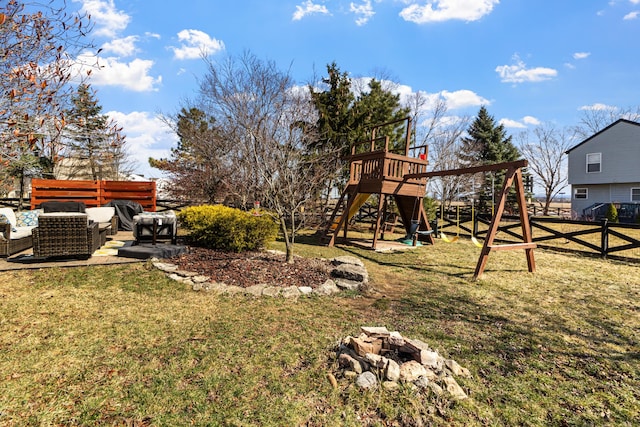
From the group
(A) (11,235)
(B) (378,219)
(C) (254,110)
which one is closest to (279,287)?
(B) (378,219)

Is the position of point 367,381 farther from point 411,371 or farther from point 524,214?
point 524,214

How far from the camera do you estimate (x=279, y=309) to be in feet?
13.9

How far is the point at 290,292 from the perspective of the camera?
481cm

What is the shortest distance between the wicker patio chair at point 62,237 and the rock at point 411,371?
5.72 meters

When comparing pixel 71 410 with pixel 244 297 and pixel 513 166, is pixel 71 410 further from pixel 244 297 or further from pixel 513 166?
pixel 513 166

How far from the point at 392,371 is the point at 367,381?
22 centimetres

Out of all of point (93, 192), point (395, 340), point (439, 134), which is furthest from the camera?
point (439, 134)

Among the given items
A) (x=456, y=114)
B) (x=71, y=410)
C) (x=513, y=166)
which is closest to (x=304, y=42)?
(x=513, y=166)

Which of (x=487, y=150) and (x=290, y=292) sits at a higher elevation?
(x=487, y=150)

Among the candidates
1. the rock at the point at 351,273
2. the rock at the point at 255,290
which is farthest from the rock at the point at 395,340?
the rock at the point at 351,273

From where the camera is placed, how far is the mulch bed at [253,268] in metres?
5.23

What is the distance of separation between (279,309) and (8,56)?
3.88 meters

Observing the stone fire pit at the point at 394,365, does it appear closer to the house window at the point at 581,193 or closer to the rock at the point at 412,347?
the rock at the point at 412,347

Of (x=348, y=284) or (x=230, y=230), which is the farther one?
(x=230, y=230)
